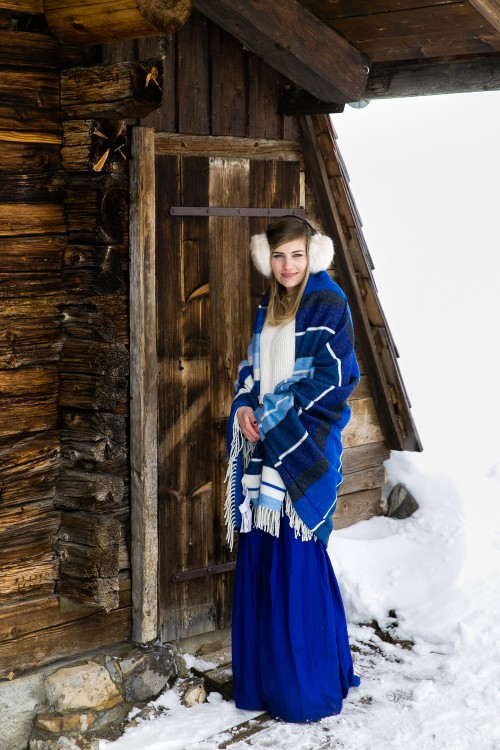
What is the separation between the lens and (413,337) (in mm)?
7945

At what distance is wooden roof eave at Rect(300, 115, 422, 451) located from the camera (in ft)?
16.8

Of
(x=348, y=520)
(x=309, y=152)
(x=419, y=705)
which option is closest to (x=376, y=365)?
(x=348, y=520)

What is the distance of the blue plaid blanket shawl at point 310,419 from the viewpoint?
407 centimetres

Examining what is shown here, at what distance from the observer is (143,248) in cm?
416

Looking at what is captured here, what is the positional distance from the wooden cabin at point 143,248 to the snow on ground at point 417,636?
2.16ft

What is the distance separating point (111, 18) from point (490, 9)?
1.57 m

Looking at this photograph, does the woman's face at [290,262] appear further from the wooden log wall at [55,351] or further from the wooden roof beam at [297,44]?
the wooden roof beam at [297,44]

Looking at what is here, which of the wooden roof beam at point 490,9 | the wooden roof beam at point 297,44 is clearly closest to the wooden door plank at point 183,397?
the wooden roof beam at point 297,44

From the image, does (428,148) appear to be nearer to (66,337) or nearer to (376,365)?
(376,365)

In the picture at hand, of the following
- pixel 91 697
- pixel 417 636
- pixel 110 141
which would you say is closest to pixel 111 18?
pixel 110 141

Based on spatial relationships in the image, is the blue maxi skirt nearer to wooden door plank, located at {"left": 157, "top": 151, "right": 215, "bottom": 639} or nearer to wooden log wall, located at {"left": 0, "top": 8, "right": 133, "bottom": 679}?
wooden door plank, located at {"left": 157, "top": 151, "right": 215, "bottom": 639}

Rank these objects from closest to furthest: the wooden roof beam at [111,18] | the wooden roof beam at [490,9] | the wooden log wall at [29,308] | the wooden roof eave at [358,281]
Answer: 1. the wooden roof beam at [111,18]
2. the wooden log wall at [29,308]
3. the wooden roof beam at [490,9]
4. the wooden roof eave at [358,281]

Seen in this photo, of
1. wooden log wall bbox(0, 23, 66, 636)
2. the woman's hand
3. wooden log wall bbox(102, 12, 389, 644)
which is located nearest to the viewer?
wooden log wall bbox(0, 23, 66, 636)

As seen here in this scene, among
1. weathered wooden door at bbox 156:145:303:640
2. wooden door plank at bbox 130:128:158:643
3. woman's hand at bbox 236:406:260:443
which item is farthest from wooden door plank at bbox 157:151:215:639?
woman's hand at bbox 236:406:260:443
